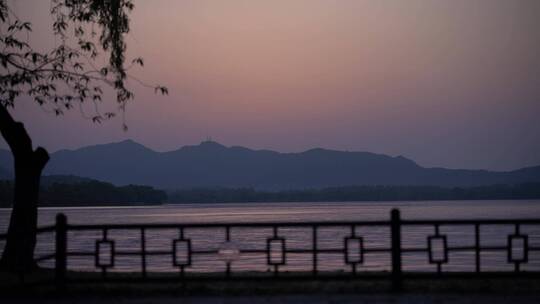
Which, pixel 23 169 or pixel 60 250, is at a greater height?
pixel 23 169

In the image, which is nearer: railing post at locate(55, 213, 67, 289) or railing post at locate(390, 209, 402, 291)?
railing post at locate(390, 209, 402, 291)

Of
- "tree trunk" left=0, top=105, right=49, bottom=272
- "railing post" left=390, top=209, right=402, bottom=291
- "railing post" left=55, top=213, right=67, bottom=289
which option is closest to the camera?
"railing post" left=390, top=209, right=402, bottom=291

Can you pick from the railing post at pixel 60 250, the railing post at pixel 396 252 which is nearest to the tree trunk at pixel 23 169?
the railing post at pixel 60 250

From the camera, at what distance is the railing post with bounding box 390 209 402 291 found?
1347cm

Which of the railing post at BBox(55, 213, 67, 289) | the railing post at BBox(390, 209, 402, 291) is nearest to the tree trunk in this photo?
the railing post at BBox(55, 213, 67, 289)

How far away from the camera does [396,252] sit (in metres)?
13.6

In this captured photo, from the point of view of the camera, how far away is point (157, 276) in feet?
46.1

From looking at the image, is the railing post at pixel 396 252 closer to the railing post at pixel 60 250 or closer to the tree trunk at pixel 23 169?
the railing post at pixel 60 250

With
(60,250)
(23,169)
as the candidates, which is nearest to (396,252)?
(60,250)

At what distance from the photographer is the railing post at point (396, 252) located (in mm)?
13469

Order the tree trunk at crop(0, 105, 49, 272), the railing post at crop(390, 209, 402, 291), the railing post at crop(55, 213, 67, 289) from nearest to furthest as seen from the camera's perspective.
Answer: the railing post at crop(390, 209, 402, 291), the railing post at crop(55, 213, 67, 289), the tree trunk at crop(0, 105, 49, 272)

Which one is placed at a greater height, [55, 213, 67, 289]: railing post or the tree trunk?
the tree trunk

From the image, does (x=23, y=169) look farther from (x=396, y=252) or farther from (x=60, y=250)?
(x=396, y=252)

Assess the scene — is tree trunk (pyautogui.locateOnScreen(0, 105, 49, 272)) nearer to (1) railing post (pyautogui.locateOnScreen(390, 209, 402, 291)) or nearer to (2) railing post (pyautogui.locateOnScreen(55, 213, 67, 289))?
(2) railing post (pyautogui.locateOnScreen(55, 213, 67, 289))
